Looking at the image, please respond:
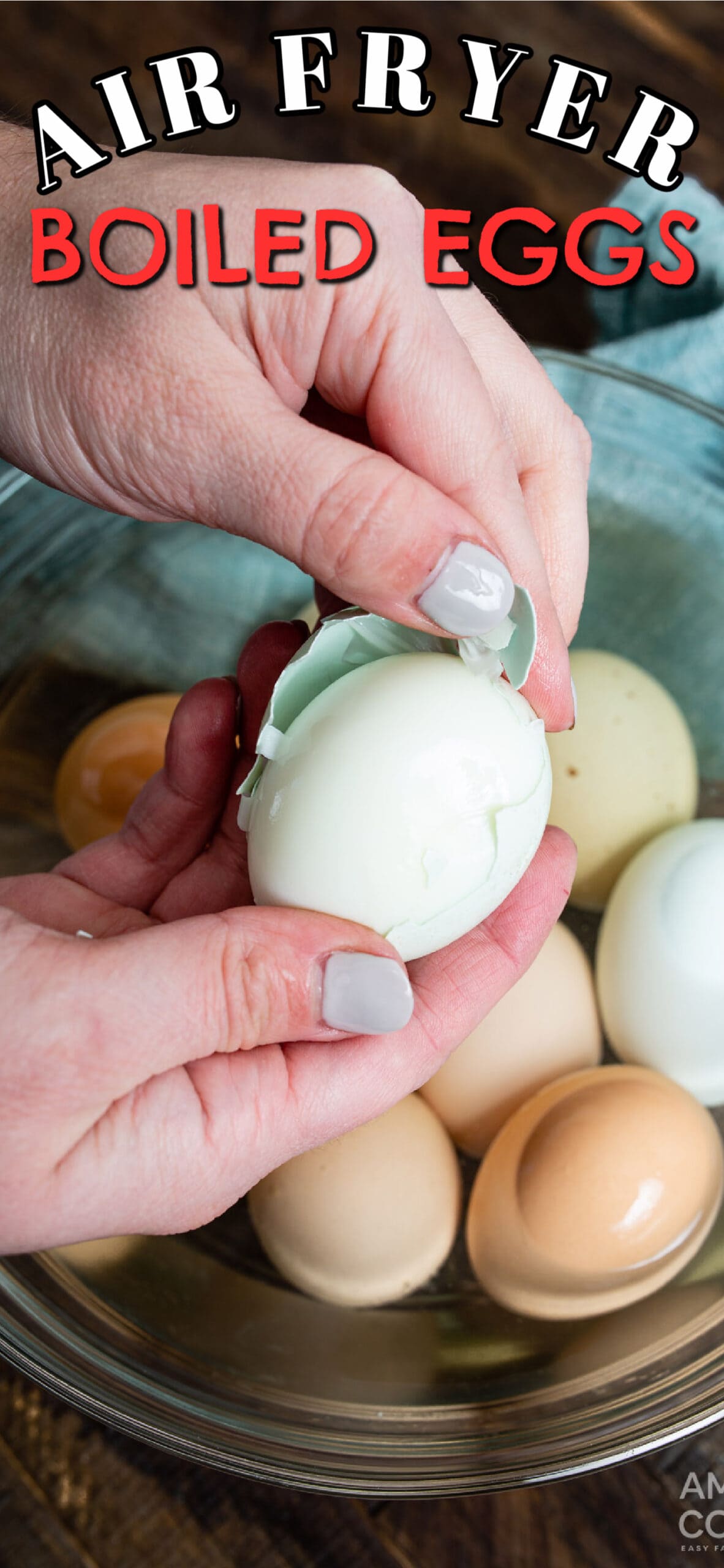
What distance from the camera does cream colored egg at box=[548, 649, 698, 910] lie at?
2.68ft

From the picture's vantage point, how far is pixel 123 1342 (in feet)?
2.25

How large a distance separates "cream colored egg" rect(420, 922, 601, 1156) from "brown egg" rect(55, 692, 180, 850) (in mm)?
328

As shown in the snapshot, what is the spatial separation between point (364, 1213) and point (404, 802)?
1.01 ft

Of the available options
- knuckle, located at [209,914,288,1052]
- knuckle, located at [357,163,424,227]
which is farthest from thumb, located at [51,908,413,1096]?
knuckle, located at [357,163,424,227]

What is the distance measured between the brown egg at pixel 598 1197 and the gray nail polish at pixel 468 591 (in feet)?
1.12

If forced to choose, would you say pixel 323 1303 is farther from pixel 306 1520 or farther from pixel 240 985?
pixel 240 985

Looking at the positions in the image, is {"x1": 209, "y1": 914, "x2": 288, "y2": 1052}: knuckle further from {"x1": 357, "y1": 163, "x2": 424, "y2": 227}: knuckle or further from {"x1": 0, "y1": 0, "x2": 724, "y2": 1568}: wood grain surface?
{"x1": 0, "y1": 0, "x2": 724, "y2": 1568}: wood grain surface

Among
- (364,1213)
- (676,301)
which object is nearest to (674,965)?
(364,1213)

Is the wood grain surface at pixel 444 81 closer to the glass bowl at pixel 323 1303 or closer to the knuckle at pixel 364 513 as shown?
the glass bowl at pixel 323 1303

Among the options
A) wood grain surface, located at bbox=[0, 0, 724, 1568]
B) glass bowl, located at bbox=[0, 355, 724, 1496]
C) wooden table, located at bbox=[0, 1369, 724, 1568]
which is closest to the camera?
glass bowl, located at bbox=[0, 355, 724, 1496]

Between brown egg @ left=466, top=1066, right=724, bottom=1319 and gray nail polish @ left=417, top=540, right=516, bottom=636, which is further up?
gray nail polish @ left=417, top=540, right=516, bottom=636

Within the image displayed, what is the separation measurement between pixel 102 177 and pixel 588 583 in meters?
0.50

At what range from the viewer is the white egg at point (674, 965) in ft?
2.40

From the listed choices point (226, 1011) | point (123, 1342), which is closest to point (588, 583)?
point (226, 1011)
